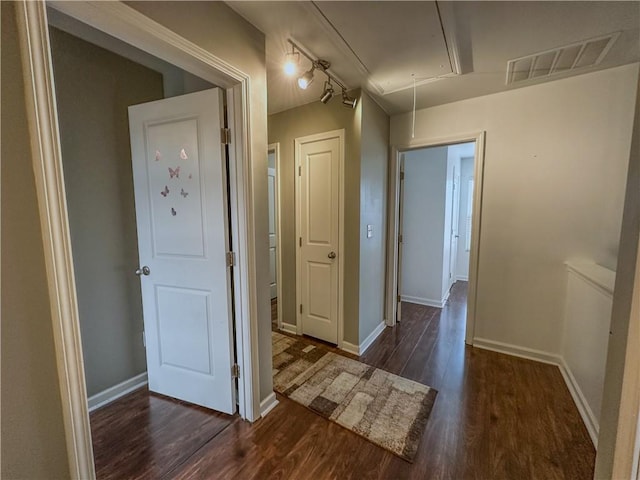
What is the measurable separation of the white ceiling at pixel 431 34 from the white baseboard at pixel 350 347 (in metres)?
2.36

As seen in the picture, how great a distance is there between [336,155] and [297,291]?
Result: 4.87ft

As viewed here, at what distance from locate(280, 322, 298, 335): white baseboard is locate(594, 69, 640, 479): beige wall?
2.42m

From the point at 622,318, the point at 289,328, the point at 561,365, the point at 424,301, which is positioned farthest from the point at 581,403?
the point at 289,328

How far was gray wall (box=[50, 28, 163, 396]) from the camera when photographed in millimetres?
1710

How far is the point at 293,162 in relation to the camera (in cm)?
281

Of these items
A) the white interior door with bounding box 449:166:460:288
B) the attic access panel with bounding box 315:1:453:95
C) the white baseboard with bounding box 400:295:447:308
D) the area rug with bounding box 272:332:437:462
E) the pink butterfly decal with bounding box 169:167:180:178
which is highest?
the attic access panel with bounding box 315:1:453:95

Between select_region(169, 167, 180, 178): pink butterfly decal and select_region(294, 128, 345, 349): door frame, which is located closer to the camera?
select_region(169, 167, 180, 178): pink butterfly decal

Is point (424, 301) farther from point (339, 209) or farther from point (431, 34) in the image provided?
point (431, 34)

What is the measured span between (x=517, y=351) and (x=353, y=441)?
189 centimetres

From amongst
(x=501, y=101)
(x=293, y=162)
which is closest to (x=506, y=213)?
(x=501, y=101)

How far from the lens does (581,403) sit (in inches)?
70.0

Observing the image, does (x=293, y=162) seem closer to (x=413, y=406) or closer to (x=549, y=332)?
(x=413, y=406)

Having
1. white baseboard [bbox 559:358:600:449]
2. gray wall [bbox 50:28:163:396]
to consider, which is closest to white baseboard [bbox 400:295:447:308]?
white baseboard [bbox 559:358:600:449]

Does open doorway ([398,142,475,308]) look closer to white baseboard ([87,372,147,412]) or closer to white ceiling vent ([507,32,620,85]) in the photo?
white ceiling vent ([507,32,620,85])
